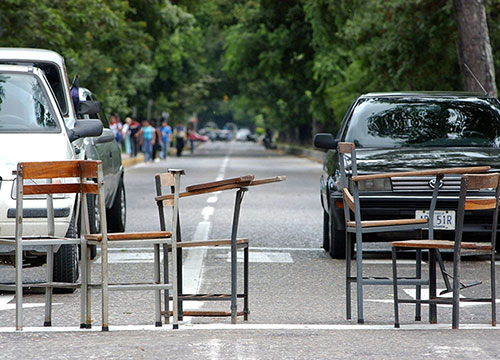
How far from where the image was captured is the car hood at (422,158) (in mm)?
11414

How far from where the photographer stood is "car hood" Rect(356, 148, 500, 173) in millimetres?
11414

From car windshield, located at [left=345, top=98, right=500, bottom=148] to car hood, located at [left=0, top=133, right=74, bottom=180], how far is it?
12.5 ft

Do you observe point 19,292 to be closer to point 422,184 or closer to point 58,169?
point 58,169

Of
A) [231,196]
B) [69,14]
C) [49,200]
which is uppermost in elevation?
[69,14]

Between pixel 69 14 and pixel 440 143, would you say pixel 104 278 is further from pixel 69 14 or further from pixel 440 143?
pixel 69 14

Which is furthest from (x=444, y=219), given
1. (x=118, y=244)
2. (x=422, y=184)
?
(x=118, y=244)

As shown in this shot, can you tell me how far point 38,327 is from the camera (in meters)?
7.55

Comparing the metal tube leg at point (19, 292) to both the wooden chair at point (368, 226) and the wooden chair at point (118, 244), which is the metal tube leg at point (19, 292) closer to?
the wooden chair at point (118, 244)

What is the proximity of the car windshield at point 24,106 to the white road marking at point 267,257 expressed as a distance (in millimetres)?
2642

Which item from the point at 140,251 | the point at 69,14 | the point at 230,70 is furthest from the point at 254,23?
the point at 140,251

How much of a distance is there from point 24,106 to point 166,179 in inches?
118

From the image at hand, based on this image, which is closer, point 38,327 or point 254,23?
point 38,327

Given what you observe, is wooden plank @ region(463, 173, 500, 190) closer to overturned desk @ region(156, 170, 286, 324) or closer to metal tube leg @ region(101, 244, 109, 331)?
overturned desk @ region(156, 170, 286, 324)

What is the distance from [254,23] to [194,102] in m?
28.0
